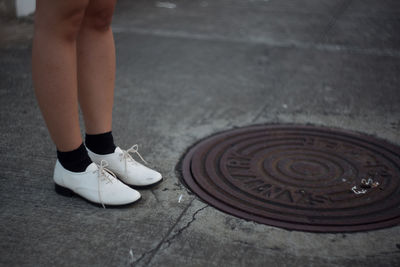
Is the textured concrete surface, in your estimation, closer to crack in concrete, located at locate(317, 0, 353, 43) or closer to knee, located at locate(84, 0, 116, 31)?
crack in concrete, located at locate(317, 0, 353, 43)

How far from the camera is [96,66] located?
7.16ft

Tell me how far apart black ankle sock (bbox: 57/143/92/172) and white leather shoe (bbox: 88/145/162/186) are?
0.17 metres

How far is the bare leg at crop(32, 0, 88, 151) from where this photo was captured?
6.17 feet

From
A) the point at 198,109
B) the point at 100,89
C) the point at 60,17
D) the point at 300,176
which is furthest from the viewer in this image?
the point at 198,109

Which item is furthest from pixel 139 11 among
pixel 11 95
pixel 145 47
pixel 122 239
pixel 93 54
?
pixel 122 239

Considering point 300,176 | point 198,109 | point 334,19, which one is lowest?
point 334,19

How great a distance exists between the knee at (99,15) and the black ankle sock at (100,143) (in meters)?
0.46

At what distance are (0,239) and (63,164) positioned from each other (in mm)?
406

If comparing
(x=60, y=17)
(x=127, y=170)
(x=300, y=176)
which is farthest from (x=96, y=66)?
(x=300, y=176)

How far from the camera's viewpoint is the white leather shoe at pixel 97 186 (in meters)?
2.08

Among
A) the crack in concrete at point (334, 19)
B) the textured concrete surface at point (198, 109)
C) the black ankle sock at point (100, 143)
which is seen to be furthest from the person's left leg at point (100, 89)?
the crack in concrete at point (334, 19)

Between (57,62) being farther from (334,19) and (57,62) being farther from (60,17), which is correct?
(334,19)

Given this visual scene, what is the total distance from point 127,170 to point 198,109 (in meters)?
1.08

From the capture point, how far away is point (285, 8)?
6.31 m
